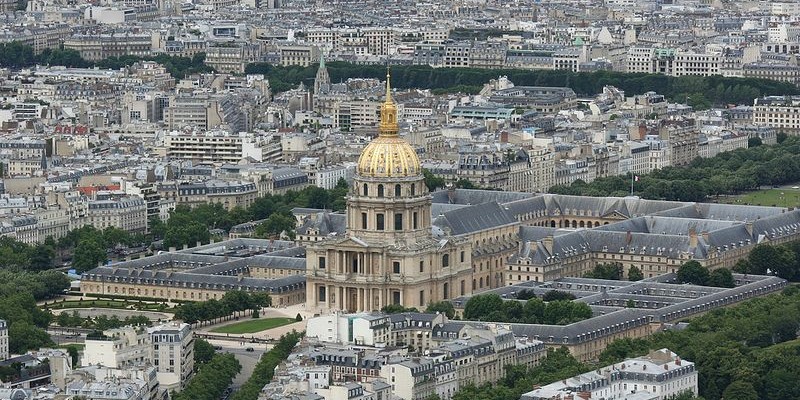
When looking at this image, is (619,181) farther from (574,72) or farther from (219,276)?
(574,72)

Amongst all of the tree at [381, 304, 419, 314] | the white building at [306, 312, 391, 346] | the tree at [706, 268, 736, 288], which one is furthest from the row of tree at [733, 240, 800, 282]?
the white building at [306, 312, 391, 346]

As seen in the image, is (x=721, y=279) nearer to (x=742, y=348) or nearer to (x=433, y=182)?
(x=742, y=348)

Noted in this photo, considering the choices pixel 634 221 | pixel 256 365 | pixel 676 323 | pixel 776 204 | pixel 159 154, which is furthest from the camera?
pixel 159 154

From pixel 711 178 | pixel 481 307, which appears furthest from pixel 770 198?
pixel 481 307

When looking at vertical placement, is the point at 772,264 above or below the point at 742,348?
below

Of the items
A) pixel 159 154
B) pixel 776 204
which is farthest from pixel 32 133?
pixel 776 204

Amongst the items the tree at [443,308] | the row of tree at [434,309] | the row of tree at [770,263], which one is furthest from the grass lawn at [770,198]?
the row of tree at [434,309]
